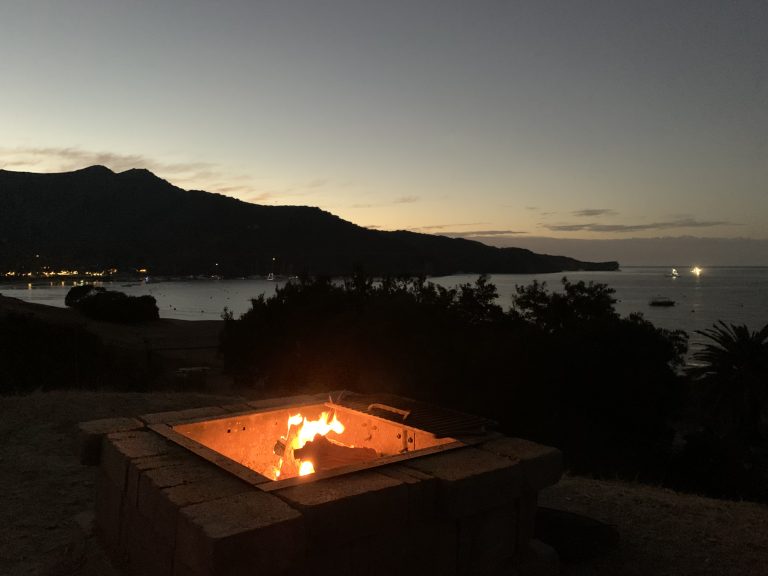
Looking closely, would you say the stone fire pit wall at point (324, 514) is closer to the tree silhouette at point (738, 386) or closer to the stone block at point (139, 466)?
the stone block at point (139, 466)

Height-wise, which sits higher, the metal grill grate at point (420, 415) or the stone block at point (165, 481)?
the metal grill grate at point (420, 415)

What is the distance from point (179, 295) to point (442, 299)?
10670cm

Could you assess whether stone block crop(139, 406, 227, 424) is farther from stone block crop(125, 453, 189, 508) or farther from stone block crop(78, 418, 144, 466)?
stone block crop(125, 453, 189, 508)

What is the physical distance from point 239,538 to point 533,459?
2456 mm

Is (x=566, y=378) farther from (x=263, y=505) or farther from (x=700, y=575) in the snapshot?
(x=263, y=505)

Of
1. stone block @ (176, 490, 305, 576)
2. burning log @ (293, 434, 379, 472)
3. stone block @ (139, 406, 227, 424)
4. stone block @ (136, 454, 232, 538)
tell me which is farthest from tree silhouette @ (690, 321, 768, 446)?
stone block @ (176, 490, 305, 576)

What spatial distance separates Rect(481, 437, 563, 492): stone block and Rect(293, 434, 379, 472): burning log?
3.65ft

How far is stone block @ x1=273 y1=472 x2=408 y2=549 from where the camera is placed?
3592mm

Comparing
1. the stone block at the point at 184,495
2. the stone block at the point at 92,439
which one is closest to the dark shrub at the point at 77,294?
the stone block at the point at 92,439

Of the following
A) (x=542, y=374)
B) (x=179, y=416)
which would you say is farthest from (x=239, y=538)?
(x=542, y=374)

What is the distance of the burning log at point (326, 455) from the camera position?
195 inches

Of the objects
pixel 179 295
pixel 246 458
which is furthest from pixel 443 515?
pixel 179 295

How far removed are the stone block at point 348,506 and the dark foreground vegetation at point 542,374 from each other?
833 centimetres

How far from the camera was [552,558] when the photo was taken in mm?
4922
